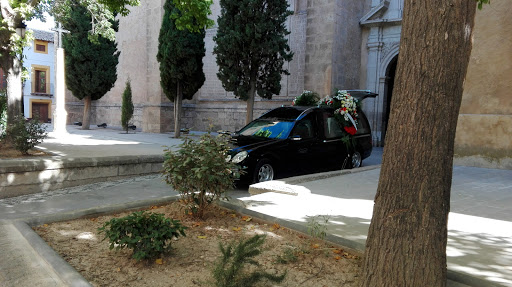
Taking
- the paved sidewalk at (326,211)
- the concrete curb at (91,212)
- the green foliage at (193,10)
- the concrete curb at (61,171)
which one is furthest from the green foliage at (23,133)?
the concrete curb at (91,212)

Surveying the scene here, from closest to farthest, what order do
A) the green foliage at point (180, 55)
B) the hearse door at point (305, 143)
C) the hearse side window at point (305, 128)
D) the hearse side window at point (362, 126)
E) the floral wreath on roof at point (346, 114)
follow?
the hearse door at point (305, 143)
the hearse side window at point (305, 128)
the floral wreath on roof at point (346, 114)
the hearse side window at point (362, 126)
the green foliage at point (180, 55)

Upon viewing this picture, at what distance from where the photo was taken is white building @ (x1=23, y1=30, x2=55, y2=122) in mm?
41125

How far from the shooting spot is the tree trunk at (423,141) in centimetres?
238

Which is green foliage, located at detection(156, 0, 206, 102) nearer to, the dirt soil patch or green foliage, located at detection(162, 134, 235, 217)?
green foliage, located at detection(162, 134, 235, 217)

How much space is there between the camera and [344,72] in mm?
15984

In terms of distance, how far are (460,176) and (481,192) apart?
5.66ft

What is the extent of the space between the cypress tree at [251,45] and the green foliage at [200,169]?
32.5 ft

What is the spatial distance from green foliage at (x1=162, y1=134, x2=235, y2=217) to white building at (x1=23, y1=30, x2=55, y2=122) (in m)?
42.0

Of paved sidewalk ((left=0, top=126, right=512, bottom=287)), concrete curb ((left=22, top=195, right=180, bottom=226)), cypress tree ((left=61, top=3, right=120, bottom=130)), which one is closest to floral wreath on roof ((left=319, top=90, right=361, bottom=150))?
paved sidewalk ((left=0, top=126, right=512, bottom=287))

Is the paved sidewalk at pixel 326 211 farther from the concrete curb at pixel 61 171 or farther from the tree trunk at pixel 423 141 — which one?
the tree trunk at pixel 423 141

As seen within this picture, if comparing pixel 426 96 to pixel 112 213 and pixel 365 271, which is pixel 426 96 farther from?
pixel 112 213

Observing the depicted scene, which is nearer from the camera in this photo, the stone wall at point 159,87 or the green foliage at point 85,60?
the stone wall at point 159,87

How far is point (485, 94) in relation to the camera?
9289mm

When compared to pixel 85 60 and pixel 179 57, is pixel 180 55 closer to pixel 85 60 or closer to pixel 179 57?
pixel 179 57
